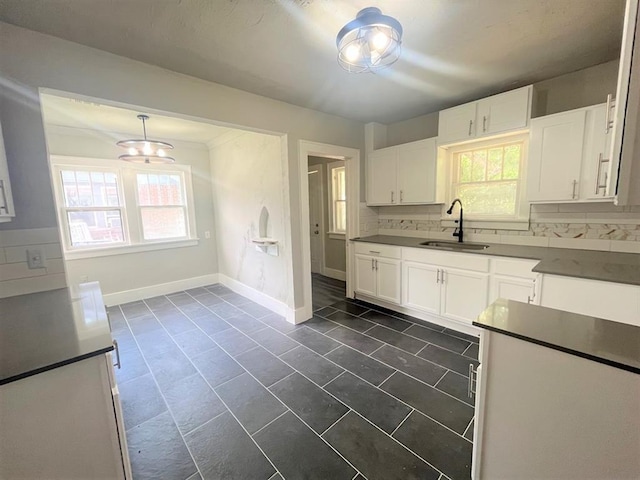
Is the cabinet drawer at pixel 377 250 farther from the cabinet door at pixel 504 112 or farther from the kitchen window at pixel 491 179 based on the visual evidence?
the cabinet door at pixel 504 112

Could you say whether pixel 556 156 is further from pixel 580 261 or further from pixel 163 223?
pixel 163 223

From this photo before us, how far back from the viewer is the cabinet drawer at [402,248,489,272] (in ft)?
8.71

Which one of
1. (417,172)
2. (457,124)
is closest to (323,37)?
(457,124)

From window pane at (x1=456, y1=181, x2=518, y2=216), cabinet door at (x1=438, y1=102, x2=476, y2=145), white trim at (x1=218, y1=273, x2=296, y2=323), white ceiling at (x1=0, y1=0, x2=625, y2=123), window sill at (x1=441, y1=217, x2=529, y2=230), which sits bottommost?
white trim at (x1=218, y1=273, x2=296, y2=323)

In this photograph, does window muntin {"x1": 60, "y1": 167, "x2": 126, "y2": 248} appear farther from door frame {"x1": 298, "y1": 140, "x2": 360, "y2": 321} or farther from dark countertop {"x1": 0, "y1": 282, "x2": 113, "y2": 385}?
door frame {"x1": 298, "y1": 140, "x2": 360, "y2": 321}

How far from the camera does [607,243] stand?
241 cm

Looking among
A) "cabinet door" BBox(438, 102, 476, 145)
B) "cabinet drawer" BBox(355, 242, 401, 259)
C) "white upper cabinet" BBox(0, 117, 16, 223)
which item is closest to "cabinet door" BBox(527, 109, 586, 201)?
"cabinet door" BBox(438, 102, 476, 145)

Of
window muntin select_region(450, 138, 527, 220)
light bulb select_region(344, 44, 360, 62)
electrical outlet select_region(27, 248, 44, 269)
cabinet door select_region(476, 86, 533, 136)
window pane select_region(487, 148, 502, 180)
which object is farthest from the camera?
window pane select_region(487, 148, 502, 180)

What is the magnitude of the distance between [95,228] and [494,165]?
17.7 feet

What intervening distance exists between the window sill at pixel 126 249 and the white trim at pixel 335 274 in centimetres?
252

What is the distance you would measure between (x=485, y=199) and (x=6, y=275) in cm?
429

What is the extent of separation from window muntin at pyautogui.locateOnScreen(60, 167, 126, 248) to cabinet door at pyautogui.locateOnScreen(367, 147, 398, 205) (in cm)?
378

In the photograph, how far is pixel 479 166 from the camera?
321 cm

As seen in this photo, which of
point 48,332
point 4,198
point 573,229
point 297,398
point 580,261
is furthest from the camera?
point 573,229
